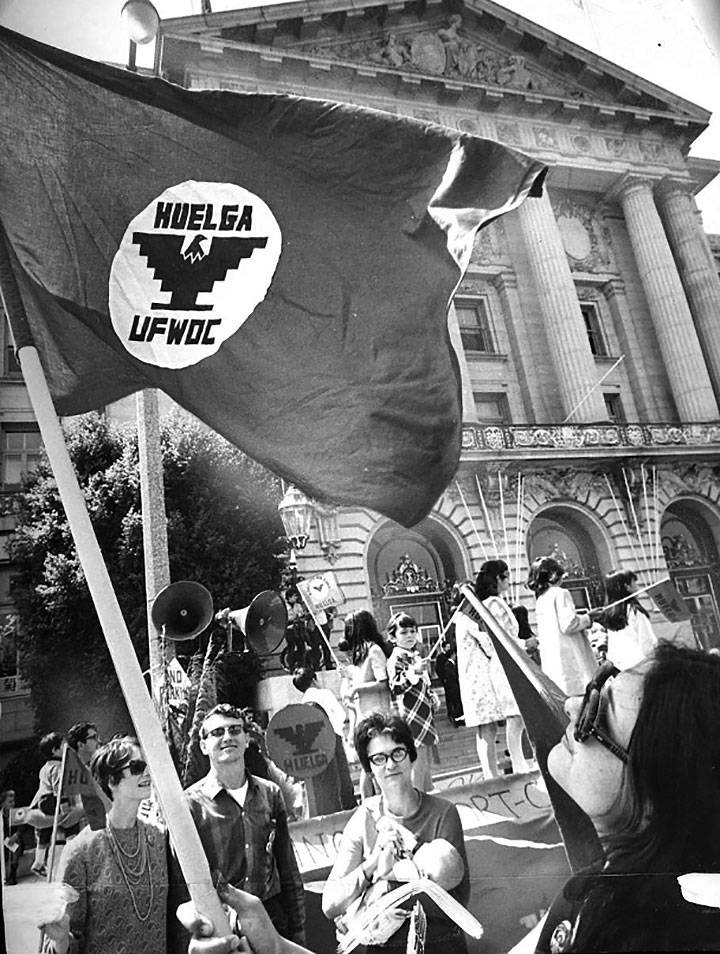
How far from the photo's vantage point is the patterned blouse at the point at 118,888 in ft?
10.7

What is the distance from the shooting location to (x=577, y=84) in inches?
213

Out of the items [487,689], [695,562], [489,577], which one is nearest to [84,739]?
[487,689]

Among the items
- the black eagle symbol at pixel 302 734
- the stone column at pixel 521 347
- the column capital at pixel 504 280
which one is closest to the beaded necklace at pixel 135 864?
the black eagle symbol at pixel 302 734

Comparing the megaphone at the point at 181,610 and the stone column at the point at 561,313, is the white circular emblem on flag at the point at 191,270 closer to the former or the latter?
the megaphone at the point at 181,610

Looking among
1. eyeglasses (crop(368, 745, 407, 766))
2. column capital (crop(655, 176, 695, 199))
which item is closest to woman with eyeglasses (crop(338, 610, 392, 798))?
eyeglasses (crop(368, 745, 407, 766))

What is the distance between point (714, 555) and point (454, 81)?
3.61 m

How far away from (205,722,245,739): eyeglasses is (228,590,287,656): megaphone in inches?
15.3

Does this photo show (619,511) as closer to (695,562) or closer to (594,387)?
(695,562)

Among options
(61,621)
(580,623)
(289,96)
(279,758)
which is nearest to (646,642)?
(580,623)

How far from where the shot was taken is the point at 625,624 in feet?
13.6

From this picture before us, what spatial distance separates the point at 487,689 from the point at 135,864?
5.97ft

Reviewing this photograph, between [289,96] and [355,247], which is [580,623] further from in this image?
[289,96]

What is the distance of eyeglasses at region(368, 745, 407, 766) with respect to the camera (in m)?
3.54

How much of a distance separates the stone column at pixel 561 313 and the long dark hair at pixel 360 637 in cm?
199
